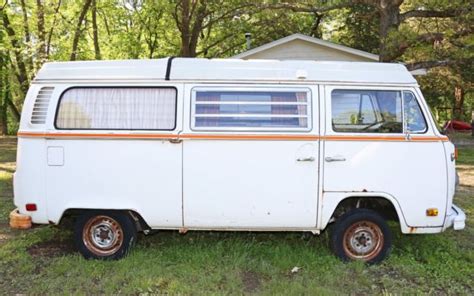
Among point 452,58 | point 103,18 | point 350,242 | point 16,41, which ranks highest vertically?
point 103,18

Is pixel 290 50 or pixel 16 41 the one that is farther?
pixel 16 41

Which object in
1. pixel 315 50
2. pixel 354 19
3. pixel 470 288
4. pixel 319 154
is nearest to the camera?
pixel 470 288

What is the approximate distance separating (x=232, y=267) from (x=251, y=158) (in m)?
1.27

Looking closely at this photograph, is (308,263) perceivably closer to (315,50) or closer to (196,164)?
(196,164)

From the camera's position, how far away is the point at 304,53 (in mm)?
14930

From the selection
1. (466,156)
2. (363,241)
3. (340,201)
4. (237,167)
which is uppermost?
(237,167)

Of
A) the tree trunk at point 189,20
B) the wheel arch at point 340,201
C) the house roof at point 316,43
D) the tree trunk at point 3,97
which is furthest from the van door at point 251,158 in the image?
→ the tree trunk at point 3,97

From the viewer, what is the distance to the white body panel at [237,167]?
4852 mm

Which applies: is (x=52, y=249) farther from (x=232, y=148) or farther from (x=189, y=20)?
(x=189, y=20)

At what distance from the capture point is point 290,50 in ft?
49.0

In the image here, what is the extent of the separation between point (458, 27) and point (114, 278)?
12.0 m

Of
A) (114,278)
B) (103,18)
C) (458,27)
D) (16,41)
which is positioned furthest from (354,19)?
(114,278)

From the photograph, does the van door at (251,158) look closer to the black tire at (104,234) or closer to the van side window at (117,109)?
the van side window at (117,109)

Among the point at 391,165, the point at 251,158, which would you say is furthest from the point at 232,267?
the point at 391,165
